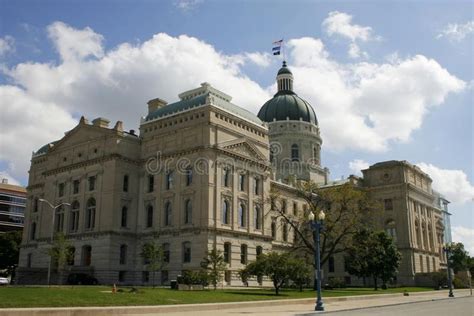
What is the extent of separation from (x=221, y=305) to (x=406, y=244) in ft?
212

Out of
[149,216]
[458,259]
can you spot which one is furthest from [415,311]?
[458,259]

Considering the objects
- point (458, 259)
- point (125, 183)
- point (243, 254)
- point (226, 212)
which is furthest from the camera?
point (458, 259)

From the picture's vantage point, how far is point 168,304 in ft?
104

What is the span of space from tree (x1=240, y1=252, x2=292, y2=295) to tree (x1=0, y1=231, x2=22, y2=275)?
5992 cm

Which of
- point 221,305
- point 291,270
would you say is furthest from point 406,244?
point 221,305

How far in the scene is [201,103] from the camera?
66938mm

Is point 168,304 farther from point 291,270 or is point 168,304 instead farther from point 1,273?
point 1,273

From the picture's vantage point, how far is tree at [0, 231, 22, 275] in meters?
93.6

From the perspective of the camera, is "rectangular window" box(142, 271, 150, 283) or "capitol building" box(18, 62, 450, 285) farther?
"rectangular window" box(142, 271, 150, 283)

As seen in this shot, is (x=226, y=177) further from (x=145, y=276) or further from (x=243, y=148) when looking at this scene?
(x=145, y=276)

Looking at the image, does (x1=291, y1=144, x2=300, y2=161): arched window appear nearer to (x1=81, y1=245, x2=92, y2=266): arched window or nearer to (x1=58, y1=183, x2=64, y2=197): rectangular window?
(x1=58, y1=183, x2=64, y2=197): rectangular window

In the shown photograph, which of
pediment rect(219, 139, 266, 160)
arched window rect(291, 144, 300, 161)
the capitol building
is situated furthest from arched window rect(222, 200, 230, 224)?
arched window rect(291, 144, 300, 161)

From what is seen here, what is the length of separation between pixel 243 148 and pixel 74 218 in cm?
2637

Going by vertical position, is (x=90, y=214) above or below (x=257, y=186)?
below
